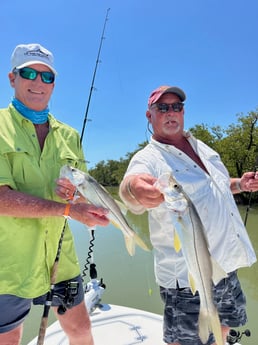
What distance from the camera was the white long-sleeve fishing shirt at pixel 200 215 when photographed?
7.29 feet

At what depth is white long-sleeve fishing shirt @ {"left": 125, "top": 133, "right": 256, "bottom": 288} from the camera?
2.22m

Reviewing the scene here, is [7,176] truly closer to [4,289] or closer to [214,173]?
[4,289]

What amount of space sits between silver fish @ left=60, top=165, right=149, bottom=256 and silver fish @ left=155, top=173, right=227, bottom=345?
272mm

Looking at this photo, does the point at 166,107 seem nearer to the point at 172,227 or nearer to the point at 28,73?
the point at 172,227

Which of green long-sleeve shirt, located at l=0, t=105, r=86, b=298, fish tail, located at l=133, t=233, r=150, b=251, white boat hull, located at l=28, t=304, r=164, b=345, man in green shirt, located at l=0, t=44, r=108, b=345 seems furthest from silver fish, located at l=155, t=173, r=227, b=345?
white boat hull, located at l=28, t=304, r=164, b=345

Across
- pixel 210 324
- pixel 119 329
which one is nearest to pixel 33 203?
pixel 210 324

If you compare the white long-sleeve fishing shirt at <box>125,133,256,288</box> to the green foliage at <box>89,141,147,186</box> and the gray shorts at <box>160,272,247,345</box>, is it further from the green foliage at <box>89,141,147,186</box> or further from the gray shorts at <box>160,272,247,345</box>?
the green foliage at <box>89,141,147,186</box>

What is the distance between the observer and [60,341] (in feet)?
10.9

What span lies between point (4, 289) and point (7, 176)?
0.73 metres

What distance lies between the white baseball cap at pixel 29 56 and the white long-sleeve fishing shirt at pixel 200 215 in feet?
3.26

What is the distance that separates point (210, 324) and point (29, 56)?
7.20ft

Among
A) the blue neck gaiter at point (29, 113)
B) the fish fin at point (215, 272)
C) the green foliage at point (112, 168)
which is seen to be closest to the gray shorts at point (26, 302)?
the fish fin at point (215, 272)

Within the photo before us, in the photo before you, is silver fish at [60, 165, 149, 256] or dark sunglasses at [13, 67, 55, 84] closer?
silver fish at [60, 165, 149, 256]

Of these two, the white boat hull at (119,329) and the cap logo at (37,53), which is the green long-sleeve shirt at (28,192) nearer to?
the cap logo at (37,53)
